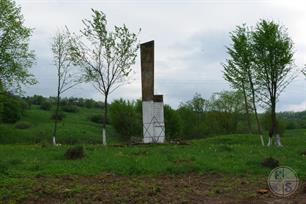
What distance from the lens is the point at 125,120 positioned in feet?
199

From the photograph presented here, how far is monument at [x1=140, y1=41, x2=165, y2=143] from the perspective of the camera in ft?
99.2

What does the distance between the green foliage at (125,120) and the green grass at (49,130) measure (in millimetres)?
1966

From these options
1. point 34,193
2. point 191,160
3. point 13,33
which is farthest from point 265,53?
point 34,193

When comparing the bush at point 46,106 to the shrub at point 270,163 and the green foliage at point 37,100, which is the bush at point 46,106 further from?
the shrub at point 270,163

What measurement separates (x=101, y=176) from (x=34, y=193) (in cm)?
308

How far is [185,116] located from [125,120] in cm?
1983

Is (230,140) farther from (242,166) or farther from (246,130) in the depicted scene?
(246,130)

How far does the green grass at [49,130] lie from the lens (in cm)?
6072

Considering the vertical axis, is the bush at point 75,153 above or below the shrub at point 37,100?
below

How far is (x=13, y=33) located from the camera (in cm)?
2867

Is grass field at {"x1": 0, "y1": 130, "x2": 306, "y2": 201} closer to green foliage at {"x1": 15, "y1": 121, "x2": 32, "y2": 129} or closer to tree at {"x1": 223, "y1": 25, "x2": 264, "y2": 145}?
tree at {"x1": 223, "y1": 25, "x2": 264, "y2": 145}

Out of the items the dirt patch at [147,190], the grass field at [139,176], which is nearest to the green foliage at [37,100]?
the grass field at [139,176]

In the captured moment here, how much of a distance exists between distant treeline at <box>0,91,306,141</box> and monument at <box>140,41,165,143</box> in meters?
17.0

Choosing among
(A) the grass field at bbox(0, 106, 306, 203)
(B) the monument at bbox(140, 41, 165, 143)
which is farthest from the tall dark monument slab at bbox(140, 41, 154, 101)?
(A) the grass field at bbox(0, 106, 306, 203)
